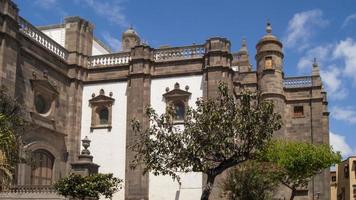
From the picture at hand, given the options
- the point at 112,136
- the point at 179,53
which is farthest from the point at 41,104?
the point at 179,53

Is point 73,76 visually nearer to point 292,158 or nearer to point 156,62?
point 156,62

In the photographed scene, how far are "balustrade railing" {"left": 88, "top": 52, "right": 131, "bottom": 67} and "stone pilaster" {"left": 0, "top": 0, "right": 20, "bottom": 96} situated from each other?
8032 millimetres

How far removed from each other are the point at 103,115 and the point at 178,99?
198 inches

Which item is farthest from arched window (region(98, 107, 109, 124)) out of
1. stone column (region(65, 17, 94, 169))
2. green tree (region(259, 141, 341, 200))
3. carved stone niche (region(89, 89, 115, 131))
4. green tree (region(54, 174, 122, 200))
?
green tree (region(54, 174, 122, 200))

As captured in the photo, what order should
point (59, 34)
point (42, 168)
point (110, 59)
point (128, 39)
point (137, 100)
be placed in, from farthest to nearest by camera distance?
point (128, 39)
point (59, 34)
point (110, 59)
point (137, 100)
point (42, 168)

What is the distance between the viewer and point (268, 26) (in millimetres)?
39500

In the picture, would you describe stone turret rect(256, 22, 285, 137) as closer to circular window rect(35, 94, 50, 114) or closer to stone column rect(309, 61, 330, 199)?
stone column rect(309, 61, 330, 199)

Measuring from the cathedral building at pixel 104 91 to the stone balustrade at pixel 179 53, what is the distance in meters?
0.06

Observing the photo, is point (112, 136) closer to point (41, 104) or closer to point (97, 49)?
point (41, 104)

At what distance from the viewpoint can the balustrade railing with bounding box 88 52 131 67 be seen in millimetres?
35156

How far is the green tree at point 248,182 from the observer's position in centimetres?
2891

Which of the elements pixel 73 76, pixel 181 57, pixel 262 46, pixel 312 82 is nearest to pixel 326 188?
pixel 312 82

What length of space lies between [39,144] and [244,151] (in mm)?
13664

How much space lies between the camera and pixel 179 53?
34.2 metres
